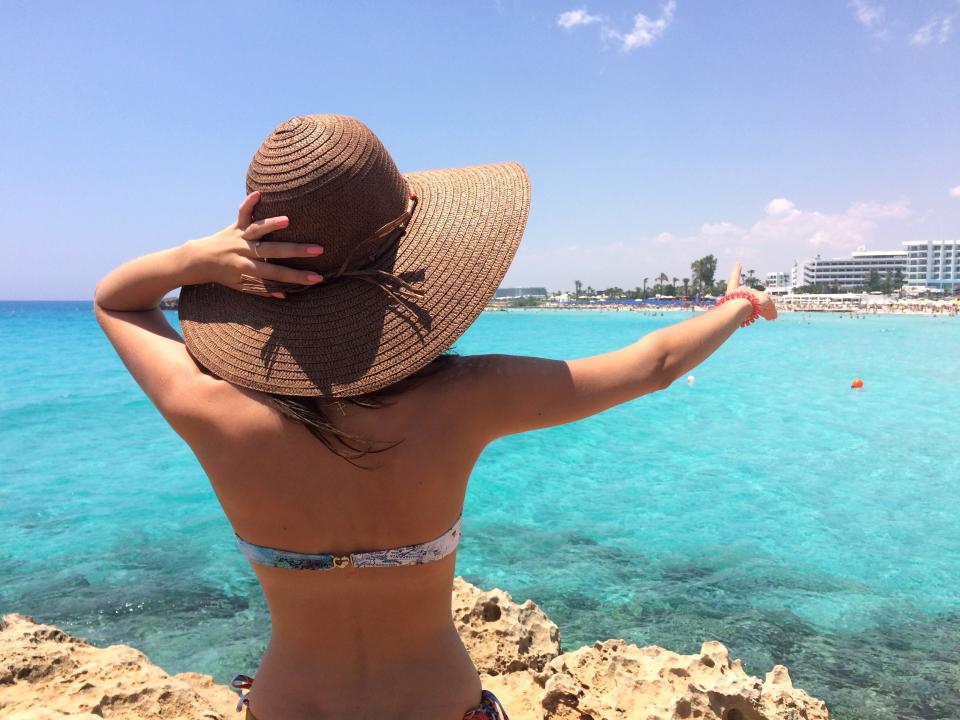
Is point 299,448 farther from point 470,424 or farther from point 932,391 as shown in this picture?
point 932,391

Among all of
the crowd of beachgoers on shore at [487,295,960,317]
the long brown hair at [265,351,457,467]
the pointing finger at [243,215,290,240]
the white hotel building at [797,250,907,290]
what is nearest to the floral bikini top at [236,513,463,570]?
the long brown hair at [265,351,457,467]

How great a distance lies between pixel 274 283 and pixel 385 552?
0.45 m

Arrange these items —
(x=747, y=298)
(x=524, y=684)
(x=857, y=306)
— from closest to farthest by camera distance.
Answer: (x=747, y=298) → (x=524, y=684) → (x=857, y=306)

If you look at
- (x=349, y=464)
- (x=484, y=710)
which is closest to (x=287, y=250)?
(x=349, y=464)

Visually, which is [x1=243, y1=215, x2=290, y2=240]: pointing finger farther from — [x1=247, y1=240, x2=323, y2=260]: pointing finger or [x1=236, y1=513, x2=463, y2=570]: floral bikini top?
[x1=236, y1=513, x2=463, y2=570]: floral bikini top

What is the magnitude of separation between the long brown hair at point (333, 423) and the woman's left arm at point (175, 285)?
15cm

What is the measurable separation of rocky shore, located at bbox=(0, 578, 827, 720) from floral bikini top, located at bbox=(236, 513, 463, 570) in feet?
5.33

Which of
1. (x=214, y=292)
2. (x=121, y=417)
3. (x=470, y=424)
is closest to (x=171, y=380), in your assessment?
(x=214, y=292)

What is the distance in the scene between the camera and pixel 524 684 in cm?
262

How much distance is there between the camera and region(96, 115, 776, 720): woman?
2.96 feet

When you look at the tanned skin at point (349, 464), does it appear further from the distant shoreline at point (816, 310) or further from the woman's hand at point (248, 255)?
the distant shoreline at point (816, 310)

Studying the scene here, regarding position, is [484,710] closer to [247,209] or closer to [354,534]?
[354,534]

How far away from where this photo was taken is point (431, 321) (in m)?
0.92

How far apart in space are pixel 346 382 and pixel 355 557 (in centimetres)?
29
